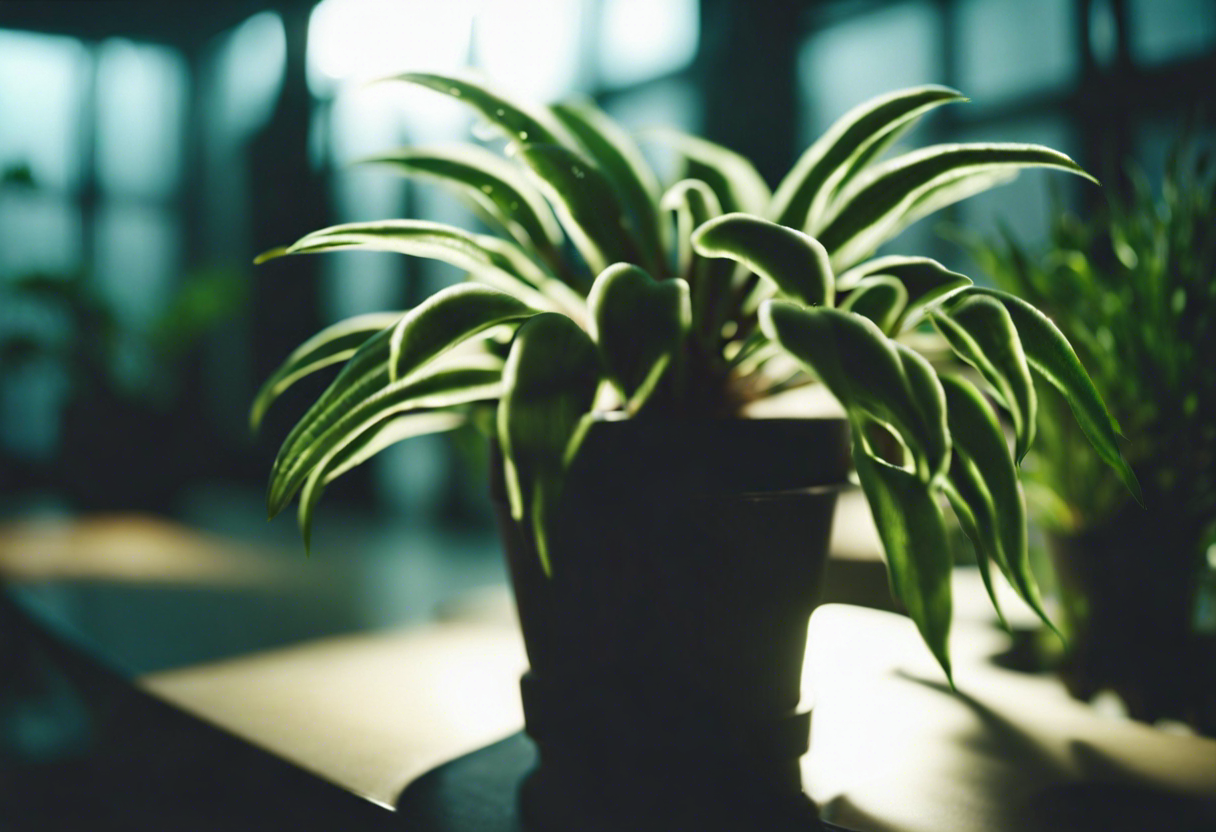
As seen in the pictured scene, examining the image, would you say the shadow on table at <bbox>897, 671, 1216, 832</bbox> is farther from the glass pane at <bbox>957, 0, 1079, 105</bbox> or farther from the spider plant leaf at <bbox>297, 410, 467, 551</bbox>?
the glass pane at <bbox>957, 0, 1079, 105</bbox>

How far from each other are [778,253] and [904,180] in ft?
0.39

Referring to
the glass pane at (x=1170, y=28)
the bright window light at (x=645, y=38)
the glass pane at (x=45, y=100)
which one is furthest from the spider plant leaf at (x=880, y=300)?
the glass pane at (x=45, y=100)

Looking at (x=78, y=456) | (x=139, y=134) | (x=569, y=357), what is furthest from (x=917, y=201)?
(x=139, y=134)

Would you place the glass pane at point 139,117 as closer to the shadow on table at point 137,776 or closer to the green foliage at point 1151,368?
the shadow on table at point 137,776

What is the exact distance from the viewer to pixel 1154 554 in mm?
639

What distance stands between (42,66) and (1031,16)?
6377mm

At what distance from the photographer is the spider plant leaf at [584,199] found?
15.7 inches

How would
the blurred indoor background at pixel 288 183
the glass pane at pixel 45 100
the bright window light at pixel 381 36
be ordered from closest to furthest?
the blurred indoor background at pixel 288 183 < the bright window light at pixel 381 36 < the glass pane at pixel 45 100

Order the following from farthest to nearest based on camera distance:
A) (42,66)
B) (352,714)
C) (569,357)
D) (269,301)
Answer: (42,66), (269,301), (352,714), (569,357)

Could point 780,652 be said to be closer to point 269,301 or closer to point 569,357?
point 569,357

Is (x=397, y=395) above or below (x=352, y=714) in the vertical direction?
above

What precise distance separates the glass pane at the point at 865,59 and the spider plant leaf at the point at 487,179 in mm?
2083

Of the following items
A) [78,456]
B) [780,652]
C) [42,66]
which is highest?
[42,66]

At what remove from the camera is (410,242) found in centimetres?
41
